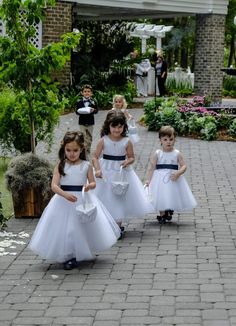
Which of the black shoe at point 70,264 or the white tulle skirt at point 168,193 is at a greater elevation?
the white tulle skirt at point 168,193

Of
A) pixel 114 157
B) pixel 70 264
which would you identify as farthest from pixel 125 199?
pixel 70 264

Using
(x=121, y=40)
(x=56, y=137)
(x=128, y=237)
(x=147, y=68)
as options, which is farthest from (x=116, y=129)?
(x=147, y=68)

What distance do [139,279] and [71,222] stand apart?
0.83m

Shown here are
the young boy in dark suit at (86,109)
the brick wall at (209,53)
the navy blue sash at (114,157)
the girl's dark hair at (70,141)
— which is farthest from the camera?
the brick wall at (209,53)

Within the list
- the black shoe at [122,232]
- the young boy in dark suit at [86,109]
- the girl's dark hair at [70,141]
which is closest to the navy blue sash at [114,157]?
the black shoe at [122,232]

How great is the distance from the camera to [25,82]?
26.8 feet

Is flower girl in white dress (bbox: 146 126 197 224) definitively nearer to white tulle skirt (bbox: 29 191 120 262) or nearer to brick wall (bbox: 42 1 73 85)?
white tulle skirt (bbox: 29 191 120 262)

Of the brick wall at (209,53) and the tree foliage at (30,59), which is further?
the brick wall at (209,53)

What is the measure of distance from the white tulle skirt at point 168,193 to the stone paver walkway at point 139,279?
0.24 m

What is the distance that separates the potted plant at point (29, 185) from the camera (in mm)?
8141

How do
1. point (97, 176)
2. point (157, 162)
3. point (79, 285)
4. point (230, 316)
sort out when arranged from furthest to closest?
point (157, 162) < point (97, 176) < point (79, 285) < point (230, 316)

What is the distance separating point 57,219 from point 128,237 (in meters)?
1.45

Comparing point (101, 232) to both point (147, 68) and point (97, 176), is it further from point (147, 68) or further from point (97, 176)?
point (147, 68)

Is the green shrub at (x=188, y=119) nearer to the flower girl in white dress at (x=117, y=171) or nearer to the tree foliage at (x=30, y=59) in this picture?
the tree foliage at (x=30, y=59)
